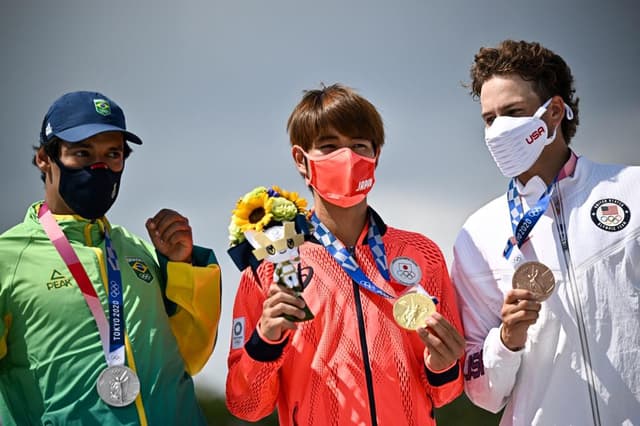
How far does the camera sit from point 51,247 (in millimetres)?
4617

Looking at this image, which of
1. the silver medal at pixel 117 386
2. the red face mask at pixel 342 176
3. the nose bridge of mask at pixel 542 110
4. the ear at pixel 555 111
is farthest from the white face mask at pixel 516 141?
the silver medal at pixel 117 386

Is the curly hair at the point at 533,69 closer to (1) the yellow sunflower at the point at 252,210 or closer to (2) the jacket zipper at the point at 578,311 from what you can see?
(2) the jacket zipper at the point at 578,311

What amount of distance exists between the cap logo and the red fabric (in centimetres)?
130

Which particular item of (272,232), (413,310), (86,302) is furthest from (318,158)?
(86,302)

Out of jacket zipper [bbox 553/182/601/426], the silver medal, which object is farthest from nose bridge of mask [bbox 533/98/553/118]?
the silver medal

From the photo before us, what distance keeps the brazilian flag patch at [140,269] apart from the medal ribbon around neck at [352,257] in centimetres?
102

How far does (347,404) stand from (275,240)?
97 centimetres

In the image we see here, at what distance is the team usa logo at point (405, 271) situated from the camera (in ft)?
15.3

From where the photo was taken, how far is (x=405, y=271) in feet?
15.4

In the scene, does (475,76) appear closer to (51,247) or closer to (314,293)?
(314,293)

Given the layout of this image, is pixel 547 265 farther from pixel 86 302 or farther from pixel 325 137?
pixel 86 302

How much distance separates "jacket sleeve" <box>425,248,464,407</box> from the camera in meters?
4.47

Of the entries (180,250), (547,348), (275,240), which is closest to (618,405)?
(547,348)

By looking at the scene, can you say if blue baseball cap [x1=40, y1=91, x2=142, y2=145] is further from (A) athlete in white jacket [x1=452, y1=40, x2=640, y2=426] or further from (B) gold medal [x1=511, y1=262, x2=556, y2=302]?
(B) gold medal [x1=511, y1=262, x2=556, y2=302]
